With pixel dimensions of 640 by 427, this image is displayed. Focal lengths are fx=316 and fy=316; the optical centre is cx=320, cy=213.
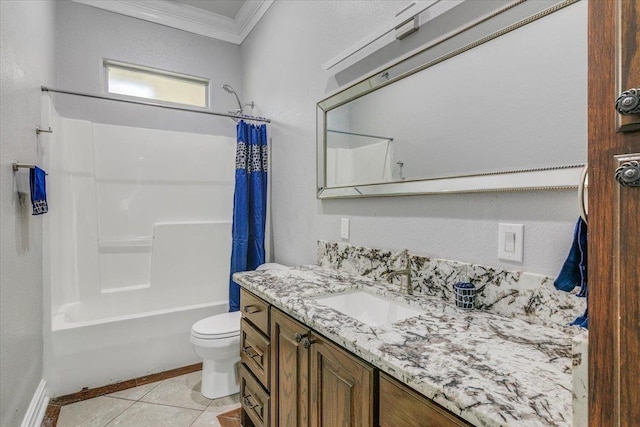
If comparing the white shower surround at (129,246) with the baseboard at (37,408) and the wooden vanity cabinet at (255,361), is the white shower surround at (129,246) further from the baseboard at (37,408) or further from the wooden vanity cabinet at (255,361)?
the wooden vanity cabinet at (255,361)

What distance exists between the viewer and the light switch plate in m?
1.00

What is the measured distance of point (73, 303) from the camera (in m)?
2.51

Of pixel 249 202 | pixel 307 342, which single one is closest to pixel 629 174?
pixel 307 342

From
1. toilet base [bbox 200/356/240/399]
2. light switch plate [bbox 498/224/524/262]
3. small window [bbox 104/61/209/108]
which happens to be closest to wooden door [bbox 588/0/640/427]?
light switch plate [bbox 498/224/524/262]

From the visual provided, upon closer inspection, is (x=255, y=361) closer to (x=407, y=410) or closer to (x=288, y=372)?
(x=288, y=372)

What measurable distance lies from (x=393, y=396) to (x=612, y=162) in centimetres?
64

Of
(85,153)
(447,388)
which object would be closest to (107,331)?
(85,153)

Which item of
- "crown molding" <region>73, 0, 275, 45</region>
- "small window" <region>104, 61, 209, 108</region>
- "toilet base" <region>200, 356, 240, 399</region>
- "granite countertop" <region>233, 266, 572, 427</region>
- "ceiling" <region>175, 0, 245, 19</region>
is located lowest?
"toilet base" <region>200, 356, 240, 399</region>

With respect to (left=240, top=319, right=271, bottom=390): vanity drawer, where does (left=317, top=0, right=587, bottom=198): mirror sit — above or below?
above

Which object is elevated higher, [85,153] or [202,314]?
[85,153]

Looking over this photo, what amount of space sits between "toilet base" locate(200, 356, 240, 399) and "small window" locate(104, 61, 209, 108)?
2454 millimetres

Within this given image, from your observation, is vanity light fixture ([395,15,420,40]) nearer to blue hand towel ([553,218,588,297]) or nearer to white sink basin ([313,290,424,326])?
blue hand towel ([553,218,588,297])

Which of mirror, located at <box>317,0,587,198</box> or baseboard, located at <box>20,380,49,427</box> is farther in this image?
baseboard, located at <box>20,380,49,427</box>

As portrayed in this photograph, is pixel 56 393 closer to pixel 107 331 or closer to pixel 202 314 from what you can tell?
pixel 107 331
